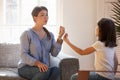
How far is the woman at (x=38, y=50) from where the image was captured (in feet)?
9.81

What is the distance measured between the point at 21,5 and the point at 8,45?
2.73 feet

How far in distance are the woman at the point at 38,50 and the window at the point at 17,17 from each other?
104 centimetres

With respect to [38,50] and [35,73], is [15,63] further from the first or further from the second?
[35,73]

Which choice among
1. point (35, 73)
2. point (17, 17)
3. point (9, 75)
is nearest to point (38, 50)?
point (35, 73)

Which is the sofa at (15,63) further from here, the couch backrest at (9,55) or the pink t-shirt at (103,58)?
the pink t-shirt at (103,58)

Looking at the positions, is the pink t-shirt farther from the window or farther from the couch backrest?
the window

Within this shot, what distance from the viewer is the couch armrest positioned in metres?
3.03

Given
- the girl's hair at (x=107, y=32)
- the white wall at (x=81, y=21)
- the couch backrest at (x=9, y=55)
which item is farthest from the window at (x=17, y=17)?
the girl's hair at (x=107, y=32)

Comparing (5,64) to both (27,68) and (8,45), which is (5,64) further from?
(27,68)

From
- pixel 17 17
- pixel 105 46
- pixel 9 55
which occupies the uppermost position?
pixel 17 17

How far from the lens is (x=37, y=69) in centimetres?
299

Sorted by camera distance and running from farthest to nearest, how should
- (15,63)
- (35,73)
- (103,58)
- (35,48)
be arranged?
(15,63) < (35,48) < (35,73) < (103,58)

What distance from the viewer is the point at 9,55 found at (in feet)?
12.1

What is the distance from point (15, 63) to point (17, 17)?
918 millimetres
